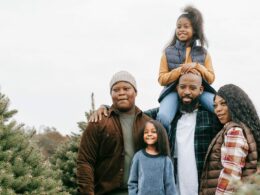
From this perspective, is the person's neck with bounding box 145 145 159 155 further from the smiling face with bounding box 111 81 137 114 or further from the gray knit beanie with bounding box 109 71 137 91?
the gray knit beanie with bounding box 109 71 137 91

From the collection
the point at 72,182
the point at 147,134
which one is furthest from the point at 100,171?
the point at 72,182

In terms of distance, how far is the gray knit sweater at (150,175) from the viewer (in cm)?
493

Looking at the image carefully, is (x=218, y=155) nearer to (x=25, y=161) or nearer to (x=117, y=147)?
(x=117, y=147)

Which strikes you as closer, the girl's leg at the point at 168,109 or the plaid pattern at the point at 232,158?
the plaid pattern at the point at 232,158

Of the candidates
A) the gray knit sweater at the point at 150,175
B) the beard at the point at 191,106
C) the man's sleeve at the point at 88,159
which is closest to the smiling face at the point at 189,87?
the beard at the point at 191,106

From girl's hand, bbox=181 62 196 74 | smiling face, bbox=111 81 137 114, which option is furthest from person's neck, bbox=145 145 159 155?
girl's hand, bbox=181 62 196 74

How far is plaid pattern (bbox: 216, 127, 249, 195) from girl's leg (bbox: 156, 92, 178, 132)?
0.90 metres

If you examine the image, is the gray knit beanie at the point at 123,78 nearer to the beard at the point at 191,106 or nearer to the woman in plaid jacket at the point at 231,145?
the beard at the point at 191,106

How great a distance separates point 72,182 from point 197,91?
17.3ft

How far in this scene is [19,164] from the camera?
619 centimetres

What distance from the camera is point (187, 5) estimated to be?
6516mm

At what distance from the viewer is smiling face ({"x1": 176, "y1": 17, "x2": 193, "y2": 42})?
6160 mm

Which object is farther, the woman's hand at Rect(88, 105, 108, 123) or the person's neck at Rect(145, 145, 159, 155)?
the woman's hand at Rect(88, 105, 108, 123)

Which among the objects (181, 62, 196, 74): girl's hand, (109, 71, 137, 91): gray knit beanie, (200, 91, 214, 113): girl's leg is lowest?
(200, 91, 214, 113): girl's leg
